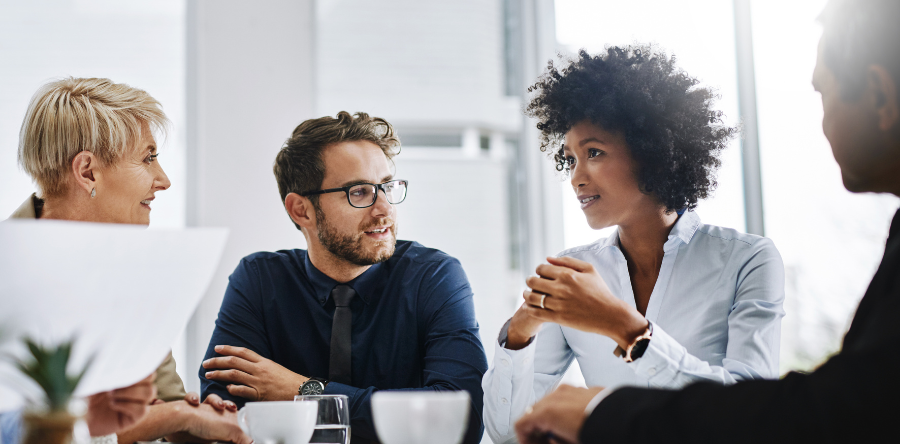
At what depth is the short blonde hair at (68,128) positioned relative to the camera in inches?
68.3

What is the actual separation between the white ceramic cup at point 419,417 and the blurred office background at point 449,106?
6.94ft

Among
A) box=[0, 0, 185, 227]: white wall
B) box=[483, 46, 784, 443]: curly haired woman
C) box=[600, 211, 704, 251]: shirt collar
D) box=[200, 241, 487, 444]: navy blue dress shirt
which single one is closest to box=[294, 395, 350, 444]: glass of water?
box=[483, 46, 784, 443]: curly haired woman

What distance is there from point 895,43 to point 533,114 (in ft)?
4.74

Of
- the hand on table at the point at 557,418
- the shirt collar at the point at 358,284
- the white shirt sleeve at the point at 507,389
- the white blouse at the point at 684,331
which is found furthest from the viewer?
the shirt collar at the point at 358,284

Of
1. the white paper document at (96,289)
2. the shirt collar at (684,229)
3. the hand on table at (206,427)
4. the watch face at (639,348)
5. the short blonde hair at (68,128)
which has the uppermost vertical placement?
the short blonde hair at (68,128)

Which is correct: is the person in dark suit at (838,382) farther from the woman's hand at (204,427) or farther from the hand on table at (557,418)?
the woman's hand at (204,427)

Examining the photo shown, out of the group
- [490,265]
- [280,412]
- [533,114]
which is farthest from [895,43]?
[490,265]

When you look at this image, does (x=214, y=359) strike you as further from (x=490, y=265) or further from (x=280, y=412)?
(x=490, y=265)

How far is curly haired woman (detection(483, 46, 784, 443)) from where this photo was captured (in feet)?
5.08

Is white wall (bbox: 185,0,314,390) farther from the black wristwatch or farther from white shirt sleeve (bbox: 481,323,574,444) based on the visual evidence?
white shirt sleeve (bbox: 481,323,574,444)

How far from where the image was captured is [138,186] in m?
1.91

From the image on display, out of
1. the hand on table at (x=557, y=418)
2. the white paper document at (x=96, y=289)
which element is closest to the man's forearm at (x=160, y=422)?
the white paper document at (x=96, y=289)

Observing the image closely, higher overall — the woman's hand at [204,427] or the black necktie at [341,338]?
the black necktie at [341,338]

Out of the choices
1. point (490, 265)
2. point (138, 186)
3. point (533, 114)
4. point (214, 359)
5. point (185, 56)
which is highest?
point (185, 56)
